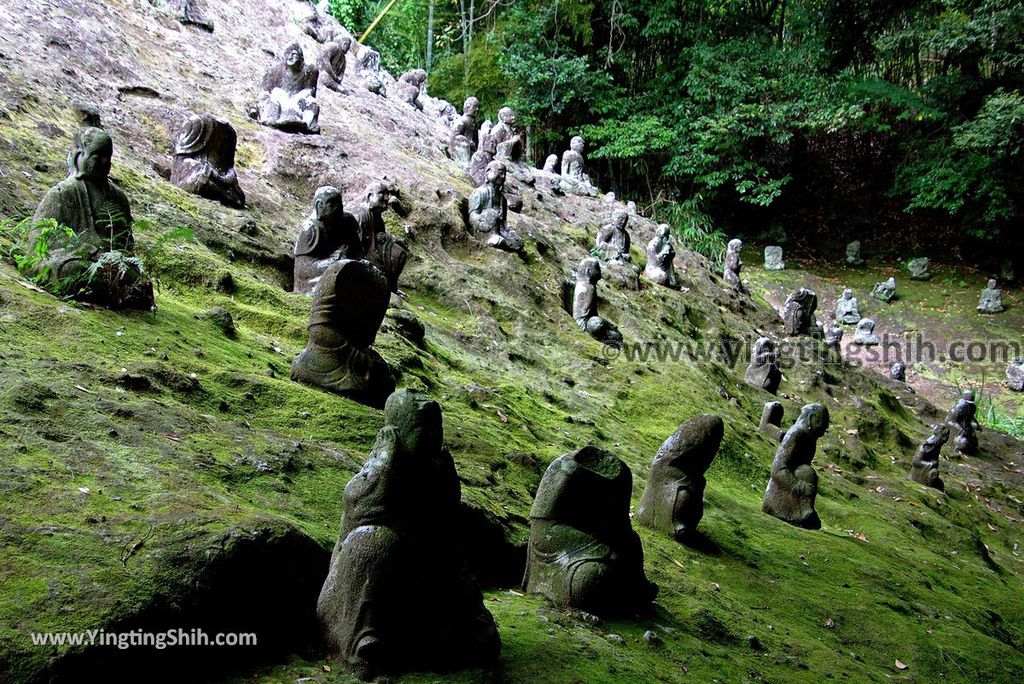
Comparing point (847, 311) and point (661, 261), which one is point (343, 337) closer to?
point (661, 261)

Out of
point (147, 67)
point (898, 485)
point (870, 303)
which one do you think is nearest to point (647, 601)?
point (898, 485)

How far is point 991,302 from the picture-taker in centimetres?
2762

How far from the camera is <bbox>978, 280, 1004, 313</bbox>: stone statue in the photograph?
27609mm

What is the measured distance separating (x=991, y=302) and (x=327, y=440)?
27.4 meters

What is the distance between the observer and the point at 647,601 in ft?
18.4

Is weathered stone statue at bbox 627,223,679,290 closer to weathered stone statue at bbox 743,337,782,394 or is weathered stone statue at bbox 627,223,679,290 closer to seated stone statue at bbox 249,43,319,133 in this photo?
weathered stone statue at bbox 743,337,782,394

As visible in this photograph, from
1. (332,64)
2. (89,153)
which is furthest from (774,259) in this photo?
→ (89,153)

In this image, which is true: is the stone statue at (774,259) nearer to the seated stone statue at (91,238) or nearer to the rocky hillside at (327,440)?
the rocky hillside at (327,440)

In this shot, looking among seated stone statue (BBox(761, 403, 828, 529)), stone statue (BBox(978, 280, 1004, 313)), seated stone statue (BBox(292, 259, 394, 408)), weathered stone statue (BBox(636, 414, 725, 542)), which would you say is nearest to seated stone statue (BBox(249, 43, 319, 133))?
seated stone statue (BBox(292, 259, 394, 408))

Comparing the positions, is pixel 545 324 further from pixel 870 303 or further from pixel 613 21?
pixel 613 21

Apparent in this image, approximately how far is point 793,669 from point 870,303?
1017 inches

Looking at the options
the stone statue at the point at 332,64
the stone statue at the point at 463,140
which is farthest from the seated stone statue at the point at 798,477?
the stone statue at the point at 332,64

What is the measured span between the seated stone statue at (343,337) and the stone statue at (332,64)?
47.0 feet

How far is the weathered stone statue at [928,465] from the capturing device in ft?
46.3
